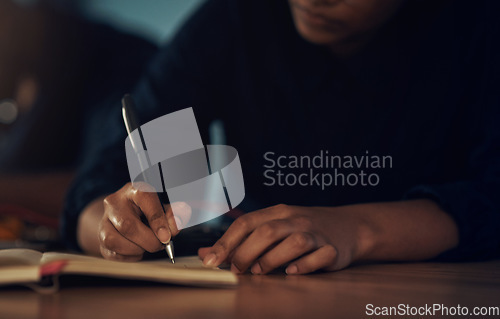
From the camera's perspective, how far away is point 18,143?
5.20 ft

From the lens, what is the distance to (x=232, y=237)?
0.45m

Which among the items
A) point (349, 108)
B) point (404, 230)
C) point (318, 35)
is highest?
point (318, 35)

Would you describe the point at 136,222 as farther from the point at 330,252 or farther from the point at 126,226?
the point at 330,252

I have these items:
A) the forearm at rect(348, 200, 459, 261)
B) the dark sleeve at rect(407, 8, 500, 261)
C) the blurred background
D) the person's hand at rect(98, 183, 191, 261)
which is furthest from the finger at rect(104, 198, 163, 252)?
the blurred background

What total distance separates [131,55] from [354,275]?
4.46 ft

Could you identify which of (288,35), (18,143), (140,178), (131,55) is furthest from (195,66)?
(18,143)

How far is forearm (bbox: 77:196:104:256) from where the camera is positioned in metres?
0.67

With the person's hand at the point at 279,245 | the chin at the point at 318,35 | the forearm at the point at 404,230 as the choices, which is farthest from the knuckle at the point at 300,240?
the chin at the point at 318,35

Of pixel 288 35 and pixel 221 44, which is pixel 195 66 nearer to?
pixel 221 44

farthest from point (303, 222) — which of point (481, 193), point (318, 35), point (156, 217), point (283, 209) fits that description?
point (318, 35)

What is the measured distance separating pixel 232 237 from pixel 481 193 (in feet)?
1.11

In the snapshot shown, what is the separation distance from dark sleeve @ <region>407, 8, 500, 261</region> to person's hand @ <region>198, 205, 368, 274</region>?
6.9 inches

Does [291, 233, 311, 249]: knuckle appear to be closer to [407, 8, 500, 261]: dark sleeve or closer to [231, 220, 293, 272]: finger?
[231, 220, 293, 272]: finger

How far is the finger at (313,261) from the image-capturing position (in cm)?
45
